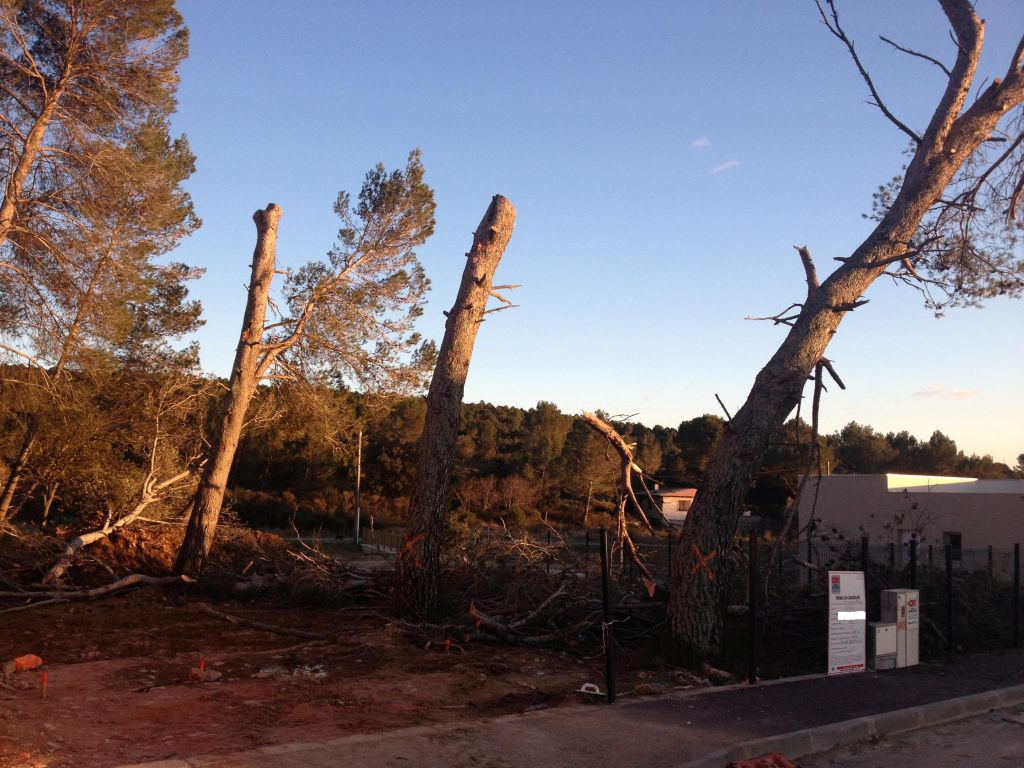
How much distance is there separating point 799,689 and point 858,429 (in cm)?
6704

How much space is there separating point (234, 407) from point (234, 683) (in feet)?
30.7

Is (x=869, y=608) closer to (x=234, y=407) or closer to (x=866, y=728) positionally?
(x=866, y=728)

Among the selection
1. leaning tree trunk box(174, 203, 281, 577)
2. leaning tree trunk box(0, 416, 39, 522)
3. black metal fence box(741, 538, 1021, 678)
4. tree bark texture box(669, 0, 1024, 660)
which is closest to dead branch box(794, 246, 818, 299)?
tree bark texture box(669, 0, 1024, 660)

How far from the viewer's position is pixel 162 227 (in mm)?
20203

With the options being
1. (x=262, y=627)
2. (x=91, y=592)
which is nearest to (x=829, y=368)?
(x=262, y=627)

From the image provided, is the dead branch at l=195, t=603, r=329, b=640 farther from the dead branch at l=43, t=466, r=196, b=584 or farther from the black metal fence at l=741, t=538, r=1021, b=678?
the black metal fence at l=741, t=538, r=1021, b=678

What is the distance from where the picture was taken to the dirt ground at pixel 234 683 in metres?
6.34

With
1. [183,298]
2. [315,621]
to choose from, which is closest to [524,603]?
[315,621]

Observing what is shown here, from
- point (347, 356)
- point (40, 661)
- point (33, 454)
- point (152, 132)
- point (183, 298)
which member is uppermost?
point (152, 132)

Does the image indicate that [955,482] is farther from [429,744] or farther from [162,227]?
[429,744]

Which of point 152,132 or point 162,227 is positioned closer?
point 152,132

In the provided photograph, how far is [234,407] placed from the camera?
1694 cm

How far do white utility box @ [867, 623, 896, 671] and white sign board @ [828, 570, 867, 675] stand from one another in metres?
0.10

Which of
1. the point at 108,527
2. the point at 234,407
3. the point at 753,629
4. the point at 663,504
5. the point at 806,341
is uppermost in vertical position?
the point at 806,341
